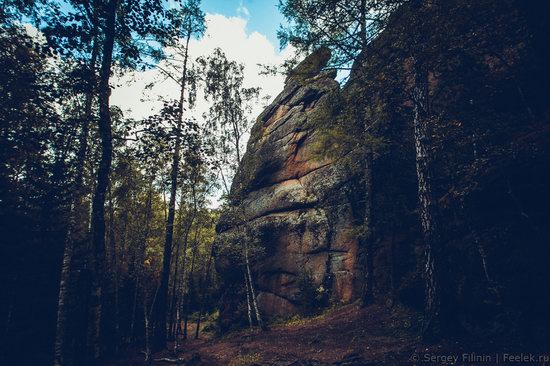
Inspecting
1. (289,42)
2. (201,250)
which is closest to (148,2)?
(289,42)

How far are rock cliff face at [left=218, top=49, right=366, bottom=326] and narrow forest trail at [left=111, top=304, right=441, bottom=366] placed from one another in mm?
3442

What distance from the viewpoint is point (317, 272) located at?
18.9m

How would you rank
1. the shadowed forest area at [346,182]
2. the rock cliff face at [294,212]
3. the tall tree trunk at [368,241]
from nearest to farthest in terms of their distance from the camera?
1. the shadowed forest area at [346,182]
2. the tall tree trunk at [368,241]
3. the rock cliff face at [294,212]

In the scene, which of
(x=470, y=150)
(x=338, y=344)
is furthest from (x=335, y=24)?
(x=338, y=344)

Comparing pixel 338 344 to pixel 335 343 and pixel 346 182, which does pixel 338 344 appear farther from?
pixel 346 182

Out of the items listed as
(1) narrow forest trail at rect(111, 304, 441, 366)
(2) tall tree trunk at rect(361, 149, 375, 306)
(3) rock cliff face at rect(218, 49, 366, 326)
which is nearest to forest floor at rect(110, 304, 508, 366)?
(1) narrow forest trail at rect(111, 304, 441, 366)

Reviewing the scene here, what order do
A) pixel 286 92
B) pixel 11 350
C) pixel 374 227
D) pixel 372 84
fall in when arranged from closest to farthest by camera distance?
pixel 372 84 → pixel 11 350 → pixel 374 227 → pixel 286 92

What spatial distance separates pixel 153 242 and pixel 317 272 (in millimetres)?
18242

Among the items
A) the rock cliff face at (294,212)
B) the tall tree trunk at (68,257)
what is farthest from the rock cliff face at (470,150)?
→ the tall tree trunk at (68,257)

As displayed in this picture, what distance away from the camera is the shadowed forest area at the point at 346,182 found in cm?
655

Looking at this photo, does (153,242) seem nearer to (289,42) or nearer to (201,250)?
(201,250)

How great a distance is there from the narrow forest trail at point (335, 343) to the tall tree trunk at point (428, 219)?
3.05 ft

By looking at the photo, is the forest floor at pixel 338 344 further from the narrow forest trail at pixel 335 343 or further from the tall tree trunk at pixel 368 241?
the tall tree trunk at pixel 368 241

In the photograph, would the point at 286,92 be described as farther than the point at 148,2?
Yes
